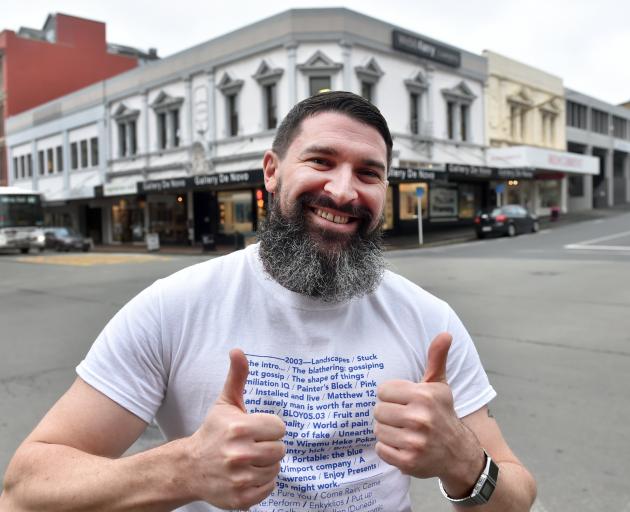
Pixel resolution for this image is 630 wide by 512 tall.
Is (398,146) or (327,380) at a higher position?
(398,146)

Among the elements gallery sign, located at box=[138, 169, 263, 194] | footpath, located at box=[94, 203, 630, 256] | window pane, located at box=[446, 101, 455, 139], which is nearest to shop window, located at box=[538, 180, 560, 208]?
footpath, located at box=[94, 203, 630, 256]

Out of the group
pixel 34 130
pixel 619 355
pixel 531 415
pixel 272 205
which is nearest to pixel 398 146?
pixel 619 355

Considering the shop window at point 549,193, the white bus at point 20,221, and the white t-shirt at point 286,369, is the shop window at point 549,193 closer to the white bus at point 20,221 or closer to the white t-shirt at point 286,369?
the white bus at point 20,221

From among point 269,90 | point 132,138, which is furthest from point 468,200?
point 132,138

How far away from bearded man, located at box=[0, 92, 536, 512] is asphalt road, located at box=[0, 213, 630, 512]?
1.69 meters

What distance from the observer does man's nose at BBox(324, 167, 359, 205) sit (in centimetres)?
172

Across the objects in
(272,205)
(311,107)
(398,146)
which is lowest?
(272,205)

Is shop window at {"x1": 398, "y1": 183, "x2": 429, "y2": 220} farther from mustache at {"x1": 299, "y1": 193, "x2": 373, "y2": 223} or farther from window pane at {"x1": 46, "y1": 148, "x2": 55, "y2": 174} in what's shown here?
mustache at {"x1": 299, "y1": 193, "x2": 373, "y2": 223}

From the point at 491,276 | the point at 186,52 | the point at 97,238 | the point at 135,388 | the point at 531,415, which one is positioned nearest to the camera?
the point at 135,388

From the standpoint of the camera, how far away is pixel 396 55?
27094mm

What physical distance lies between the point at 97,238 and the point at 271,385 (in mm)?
41082

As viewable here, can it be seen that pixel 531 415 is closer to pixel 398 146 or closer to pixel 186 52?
pixel 398 146

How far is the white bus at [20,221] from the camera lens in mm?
27672

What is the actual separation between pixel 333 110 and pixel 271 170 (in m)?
0.33
